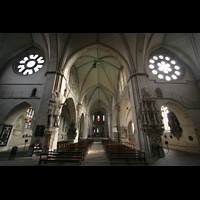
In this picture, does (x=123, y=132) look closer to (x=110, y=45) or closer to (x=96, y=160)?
(x=96, y=160)

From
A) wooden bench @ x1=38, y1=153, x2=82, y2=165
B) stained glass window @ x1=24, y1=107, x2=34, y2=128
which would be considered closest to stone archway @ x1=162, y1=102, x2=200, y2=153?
wooden bench @ x1=38, y1=153, x2=82, y2=165

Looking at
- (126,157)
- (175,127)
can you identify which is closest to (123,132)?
A: (175,127)

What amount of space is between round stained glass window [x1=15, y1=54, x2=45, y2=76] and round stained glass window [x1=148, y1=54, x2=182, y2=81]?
1322 centimetres

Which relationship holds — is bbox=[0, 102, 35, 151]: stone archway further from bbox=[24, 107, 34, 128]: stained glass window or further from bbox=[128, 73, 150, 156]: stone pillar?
bbox=[128, 73, 150, 156]: stone pillar

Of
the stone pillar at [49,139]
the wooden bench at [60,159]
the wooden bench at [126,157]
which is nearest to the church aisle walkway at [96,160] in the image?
the wooden bench at [126,157]

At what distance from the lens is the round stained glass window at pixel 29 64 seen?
10.3 metres

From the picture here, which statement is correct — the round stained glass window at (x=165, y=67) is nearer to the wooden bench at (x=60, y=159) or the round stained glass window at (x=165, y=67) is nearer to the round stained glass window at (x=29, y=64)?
the wooden bench at (x=60, y=159)

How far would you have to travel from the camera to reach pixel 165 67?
10750 mm

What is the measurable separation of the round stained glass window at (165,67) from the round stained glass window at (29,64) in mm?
13218

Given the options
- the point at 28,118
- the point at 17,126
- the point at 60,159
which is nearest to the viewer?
the point at 60,159

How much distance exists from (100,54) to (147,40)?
21.5 feet

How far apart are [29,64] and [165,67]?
54.0 feet

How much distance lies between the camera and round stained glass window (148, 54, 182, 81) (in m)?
10.2
